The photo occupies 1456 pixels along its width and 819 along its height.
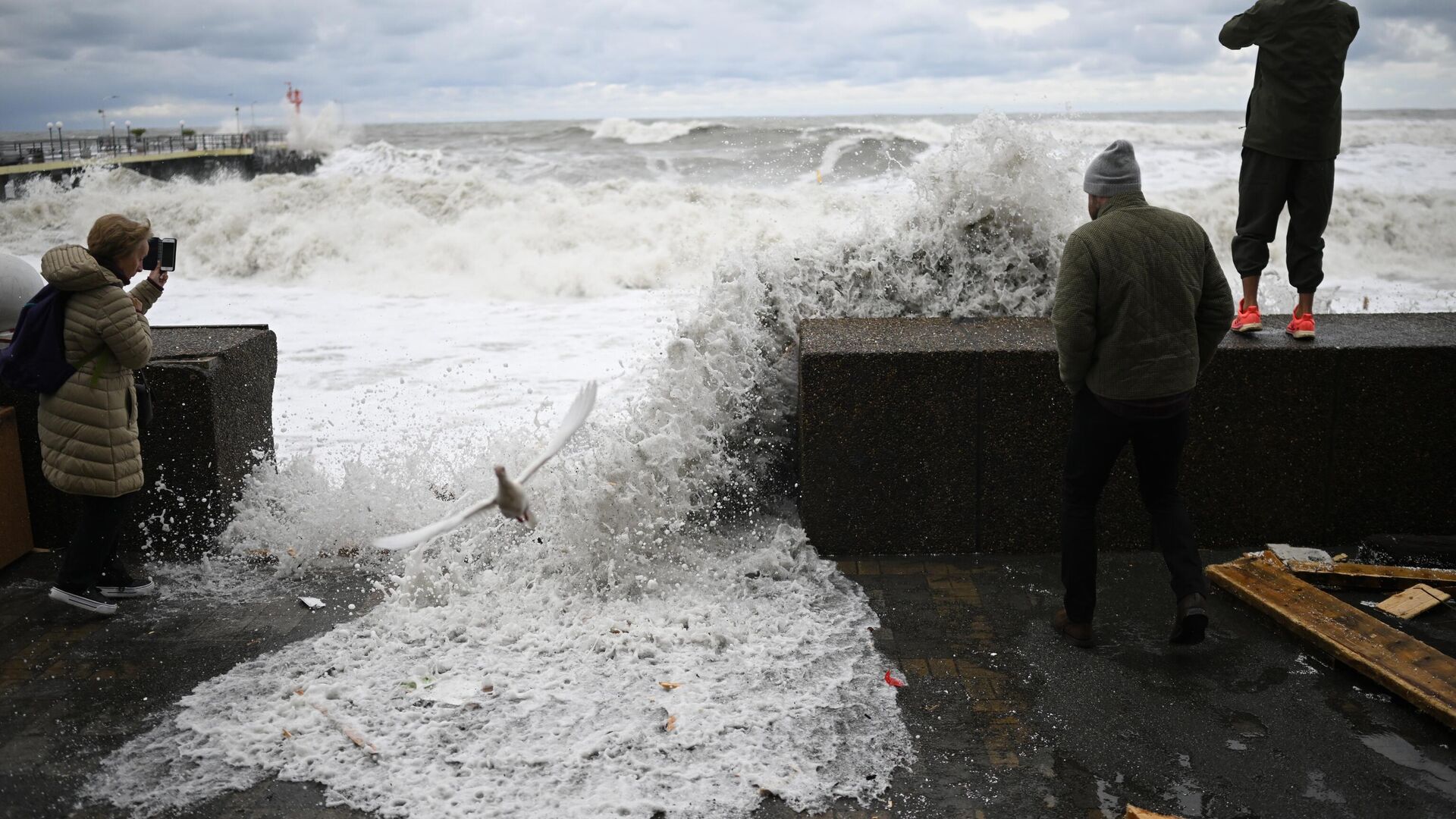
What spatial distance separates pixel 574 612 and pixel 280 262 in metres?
17.2

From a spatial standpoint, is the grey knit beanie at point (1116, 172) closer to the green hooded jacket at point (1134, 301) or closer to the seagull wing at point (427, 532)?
the green hooded jacket at point (1134, 301)

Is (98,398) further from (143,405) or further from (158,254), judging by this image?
(158,254)

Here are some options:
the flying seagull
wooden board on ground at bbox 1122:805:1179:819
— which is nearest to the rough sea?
wooden board on ground at bbox 1122:805:1179:819

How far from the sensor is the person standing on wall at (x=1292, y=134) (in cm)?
466

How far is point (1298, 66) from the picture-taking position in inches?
185

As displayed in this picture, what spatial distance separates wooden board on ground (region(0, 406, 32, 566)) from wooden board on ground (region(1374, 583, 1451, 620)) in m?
6.08

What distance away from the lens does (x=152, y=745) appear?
320 cm

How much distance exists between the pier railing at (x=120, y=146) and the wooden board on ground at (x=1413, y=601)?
3307 centimetres

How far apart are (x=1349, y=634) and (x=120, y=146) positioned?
44745 mm

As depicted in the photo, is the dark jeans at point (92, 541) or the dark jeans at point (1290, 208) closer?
the dark jeans at point (92, 541)

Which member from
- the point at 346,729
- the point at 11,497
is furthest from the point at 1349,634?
the point at 11,497

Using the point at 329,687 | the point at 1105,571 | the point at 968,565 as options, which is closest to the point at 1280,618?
the point at 1105,571

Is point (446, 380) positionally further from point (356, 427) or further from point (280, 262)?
point (280, 262)

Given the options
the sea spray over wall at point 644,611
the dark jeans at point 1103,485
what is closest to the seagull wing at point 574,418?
the sea spray over wall at point 644,611
